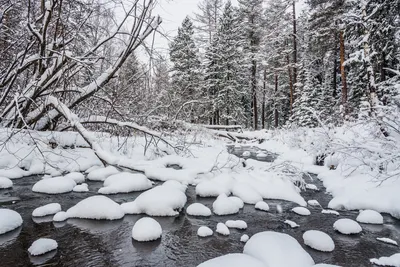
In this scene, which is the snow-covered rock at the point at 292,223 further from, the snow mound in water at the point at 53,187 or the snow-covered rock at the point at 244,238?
the snow mound in water at the point at 53,187

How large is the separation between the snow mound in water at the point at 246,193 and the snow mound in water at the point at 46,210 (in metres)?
2.97

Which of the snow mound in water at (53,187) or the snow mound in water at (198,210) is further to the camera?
the snow mound in water at (53,187)

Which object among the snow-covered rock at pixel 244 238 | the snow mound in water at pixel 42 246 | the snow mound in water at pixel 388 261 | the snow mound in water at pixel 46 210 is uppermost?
the snow mound in water at pixel 46 210

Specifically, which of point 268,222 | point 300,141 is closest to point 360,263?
point 268,222

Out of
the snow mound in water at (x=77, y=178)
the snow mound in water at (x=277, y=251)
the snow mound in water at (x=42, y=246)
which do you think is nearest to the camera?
the snow mound in water at (x=277, y=251)

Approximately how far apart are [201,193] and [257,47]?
18.1m

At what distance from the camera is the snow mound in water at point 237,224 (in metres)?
3.61

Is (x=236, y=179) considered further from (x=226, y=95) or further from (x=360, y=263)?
(x=226, y=95)

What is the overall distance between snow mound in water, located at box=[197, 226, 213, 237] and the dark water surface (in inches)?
2.6

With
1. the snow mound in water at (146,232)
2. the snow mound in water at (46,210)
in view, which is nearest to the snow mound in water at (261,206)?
the snow mound in water at (146,232)

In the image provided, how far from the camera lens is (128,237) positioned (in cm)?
321

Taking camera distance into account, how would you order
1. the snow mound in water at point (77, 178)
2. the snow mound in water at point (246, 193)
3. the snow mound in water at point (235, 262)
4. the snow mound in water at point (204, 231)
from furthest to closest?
the snow mound in water at point (77, 178) < the snow mound in water at point (246, 193) < the snow mound in water at point (204, 231) < the snow mound in water at point (235, 262)

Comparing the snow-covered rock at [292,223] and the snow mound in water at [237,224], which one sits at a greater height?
the snow mound in water at [237,224]

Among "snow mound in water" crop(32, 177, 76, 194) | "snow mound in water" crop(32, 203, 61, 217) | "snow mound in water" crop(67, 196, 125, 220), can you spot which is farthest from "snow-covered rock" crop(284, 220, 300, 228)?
"snow mound in water" crop(32, 177, 76, 194)
